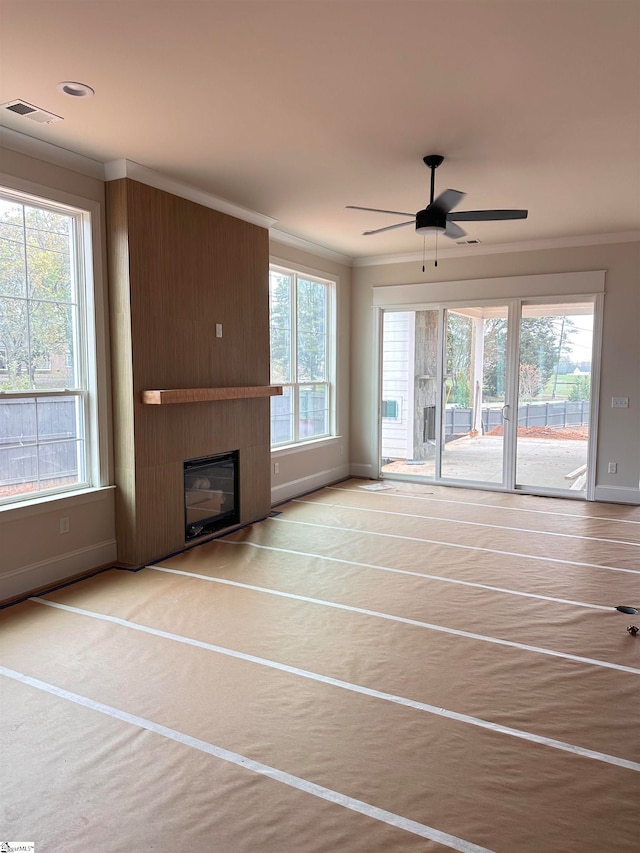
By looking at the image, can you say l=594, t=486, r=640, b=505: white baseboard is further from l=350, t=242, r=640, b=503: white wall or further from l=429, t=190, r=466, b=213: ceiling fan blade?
l=429, t=190, r=466, b=213: ceiling fan blade

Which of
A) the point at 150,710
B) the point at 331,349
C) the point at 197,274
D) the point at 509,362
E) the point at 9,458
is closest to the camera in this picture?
the point at 150,710

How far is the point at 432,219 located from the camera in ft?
12.3

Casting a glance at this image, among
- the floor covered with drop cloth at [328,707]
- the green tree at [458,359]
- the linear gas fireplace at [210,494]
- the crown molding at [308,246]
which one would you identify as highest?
the crown molding at [308,246]

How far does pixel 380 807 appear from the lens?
6.29 ft

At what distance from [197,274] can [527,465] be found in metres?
4.32

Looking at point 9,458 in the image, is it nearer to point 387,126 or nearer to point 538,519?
point 387,126

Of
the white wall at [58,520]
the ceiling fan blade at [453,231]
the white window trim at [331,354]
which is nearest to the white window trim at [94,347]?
the white wall at [58,520]

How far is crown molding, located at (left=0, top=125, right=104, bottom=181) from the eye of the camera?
3438 millimetres

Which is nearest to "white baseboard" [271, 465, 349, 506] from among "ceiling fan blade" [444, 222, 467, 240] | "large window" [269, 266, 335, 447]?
"large window" [269, 266, 335, 447]

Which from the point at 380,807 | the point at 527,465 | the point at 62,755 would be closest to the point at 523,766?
the point at 380,807

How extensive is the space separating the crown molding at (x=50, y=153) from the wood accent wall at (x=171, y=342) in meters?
0.18

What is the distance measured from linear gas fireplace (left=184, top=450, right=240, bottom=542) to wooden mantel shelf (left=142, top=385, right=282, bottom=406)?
0.54m

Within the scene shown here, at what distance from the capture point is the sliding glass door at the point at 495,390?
6.48 meters

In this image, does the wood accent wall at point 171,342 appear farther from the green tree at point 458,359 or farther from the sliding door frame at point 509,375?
the green tree at point 458,359
